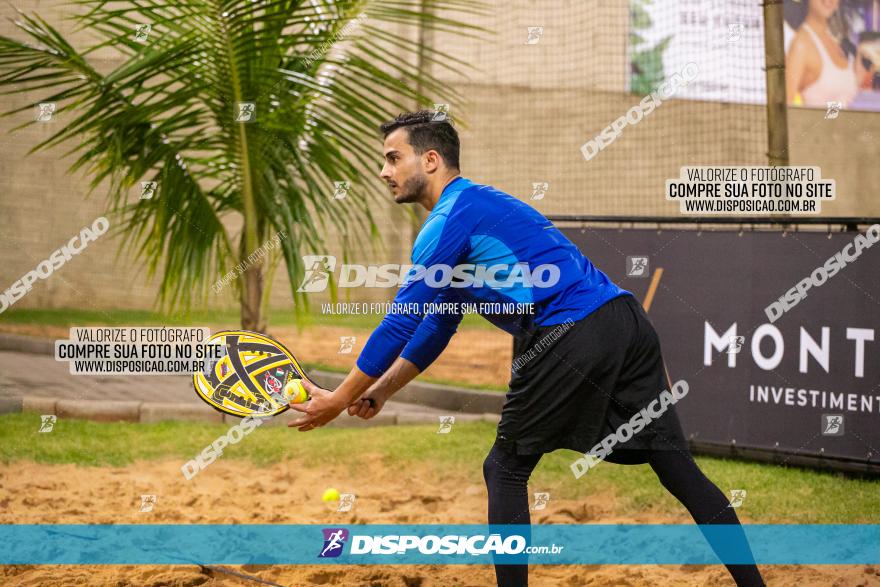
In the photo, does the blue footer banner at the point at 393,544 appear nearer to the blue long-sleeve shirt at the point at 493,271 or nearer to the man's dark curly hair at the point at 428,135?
the blue long-sleeve shirt at the point at 493,271

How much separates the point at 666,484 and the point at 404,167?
138 centimetres

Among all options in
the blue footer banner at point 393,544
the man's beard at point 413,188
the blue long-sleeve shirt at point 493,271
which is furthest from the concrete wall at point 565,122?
the blue long-sleeve shirt at point 493,271

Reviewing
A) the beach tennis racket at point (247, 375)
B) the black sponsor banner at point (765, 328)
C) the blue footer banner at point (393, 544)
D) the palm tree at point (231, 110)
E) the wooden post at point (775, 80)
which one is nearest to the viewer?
the beach tennis racket at point (247, 375)

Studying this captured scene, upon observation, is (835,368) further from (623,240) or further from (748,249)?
(623,240)

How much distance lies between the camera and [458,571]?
372 cm

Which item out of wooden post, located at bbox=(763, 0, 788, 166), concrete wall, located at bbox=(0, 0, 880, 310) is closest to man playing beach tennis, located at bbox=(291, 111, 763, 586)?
wooden post, located at bbox=(763, 0, 788, 166)

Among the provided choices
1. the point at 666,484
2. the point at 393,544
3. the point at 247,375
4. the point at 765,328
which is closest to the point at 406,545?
the point at 393,544

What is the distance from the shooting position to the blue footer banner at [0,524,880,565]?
12.4ft

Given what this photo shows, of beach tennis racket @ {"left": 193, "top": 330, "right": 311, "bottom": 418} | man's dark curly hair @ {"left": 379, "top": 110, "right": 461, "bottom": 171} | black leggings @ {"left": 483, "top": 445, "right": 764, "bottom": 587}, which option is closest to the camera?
black leggings @ {"left": 483, "top": 445, "right": 764, "bottom": 587}

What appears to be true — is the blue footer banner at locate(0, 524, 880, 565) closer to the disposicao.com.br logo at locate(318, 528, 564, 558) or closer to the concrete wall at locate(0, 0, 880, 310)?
the disposicao.com.br logo at locate(318, 528, 564, 558)

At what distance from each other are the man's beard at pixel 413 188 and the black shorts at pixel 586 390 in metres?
0.64

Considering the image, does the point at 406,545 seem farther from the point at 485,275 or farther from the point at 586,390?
the point at 485,275

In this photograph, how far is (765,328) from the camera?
17.6 feet

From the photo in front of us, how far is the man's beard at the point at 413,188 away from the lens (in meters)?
3.09
